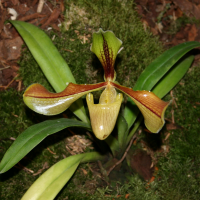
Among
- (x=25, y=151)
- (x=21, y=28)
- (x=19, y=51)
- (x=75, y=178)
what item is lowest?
(x=75, y=178)

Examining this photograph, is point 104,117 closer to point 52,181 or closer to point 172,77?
point 52,181

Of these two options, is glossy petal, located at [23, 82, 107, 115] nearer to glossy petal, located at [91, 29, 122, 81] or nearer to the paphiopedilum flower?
the paphiopedilum flower

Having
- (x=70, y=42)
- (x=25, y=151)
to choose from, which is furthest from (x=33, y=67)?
(x=25, y=151)

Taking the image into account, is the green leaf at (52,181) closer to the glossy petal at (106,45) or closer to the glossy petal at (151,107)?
the glossy petal at (151,107)

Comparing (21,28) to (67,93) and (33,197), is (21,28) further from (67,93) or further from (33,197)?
(33,197)

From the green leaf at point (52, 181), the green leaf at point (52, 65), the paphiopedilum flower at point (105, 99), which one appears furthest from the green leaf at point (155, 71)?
the green leaf at point (52, 181)

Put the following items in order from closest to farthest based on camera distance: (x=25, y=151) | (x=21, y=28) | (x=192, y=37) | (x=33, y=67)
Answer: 1. (x=25, y=151)
2. (x=21, y=28)
3. (x=33, y=67)
4. (x=192, y=37)
